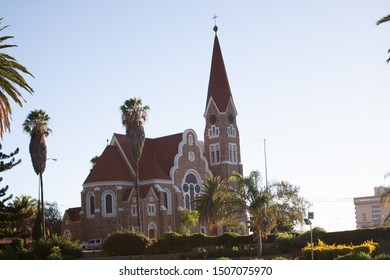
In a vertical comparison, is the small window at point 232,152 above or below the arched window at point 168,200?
above

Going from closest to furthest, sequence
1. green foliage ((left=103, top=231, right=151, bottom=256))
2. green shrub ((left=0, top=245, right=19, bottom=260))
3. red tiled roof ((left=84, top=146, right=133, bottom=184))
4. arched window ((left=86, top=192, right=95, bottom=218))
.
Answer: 1. green shrub ((left=0, top=245, right=19, bottom=260))
2. green foliage ((left=103, top=231, right=151, bottom=256))
3. red tiled roof ((left=84, top=146, right=133, bottom=184))
4. arched window ((left=86, top=192, right=95, bottom=218))

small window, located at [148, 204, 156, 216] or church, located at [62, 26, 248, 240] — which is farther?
small window, located at [148, 204, 156, 216]

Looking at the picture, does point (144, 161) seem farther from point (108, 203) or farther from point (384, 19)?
point (384, 19)

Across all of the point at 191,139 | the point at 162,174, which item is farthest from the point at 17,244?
the point at 191,139

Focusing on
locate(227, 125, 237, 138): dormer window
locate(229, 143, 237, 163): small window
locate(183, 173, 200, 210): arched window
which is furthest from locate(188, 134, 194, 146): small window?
locate(229, 143, 237, 163): small window

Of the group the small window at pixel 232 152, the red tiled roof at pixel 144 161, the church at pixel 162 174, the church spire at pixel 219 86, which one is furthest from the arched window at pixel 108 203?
the small window at pixel 232 152

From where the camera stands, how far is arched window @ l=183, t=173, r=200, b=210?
54.1 metres

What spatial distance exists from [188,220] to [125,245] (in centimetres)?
1603

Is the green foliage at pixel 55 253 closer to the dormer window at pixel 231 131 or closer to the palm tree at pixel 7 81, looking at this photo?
the palm tree at pixel 7 81

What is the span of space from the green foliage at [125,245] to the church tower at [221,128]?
889 inches

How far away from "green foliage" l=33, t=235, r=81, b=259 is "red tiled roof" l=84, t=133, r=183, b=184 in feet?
60.8

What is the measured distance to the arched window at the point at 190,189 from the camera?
54094 millimetres

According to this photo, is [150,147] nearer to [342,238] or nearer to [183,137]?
[183,137]

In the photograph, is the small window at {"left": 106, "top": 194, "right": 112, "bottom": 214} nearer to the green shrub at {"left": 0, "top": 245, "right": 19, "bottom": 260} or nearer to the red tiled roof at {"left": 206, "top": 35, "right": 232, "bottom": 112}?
the red tiled roof at {"left": 206, "top": 35, "right": 232, "bottom": 112}
